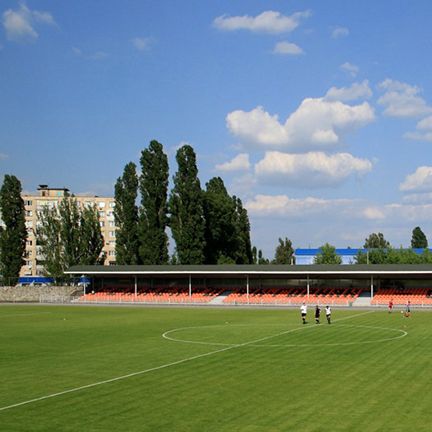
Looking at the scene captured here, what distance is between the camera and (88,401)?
65.9 feet

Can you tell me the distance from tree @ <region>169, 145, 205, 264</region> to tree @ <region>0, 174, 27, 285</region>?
23075mm

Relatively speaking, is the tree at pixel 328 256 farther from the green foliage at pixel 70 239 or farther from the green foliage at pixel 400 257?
the green foliage at pixel 70 239

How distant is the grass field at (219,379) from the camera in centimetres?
1755

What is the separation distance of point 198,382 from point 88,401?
180 inches

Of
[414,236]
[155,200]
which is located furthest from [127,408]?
[414,236]

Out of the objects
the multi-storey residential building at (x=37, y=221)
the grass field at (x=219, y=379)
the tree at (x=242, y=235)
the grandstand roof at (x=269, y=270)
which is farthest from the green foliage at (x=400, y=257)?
the grass field at (x=219, y=379)

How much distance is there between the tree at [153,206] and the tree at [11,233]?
18.3 meters

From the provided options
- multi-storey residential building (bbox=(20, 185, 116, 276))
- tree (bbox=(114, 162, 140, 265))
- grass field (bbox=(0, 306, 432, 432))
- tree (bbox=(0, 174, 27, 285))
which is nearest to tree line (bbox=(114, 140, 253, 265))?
tree (bbox=(114, 162, 140, 265))

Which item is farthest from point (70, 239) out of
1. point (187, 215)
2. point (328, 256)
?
point (328, 256)

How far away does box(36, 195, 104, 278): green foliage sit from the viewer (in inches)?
3856

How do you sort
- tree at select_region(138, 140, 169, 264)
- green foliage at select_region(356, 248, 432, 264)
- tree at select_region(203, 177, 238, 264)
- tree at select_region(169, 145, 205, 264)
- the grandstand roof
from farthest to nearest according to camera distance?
green foliage at select_region(356, 248, 432, 264) → tree at select_region(203, 177, 238, 264) → tree at select_region(138, 140, 169, 264) → tree at select_region(169, 145, 205, 264) → the grandstand roof

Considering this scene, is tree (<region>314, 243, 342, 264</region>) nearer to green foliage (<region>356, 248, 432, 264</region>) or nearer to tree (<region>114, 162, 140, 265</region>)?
green foliage (<region>356, 248, 432, 264</region>)

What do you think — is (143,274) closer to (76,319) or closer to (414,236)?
(76,319)

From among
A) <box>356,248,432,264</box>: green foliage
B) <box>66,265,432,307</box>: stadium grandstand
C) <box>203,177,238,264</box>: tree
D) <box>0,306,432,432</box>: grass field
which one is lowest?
<box>0,306,432,432</box>: grass field
